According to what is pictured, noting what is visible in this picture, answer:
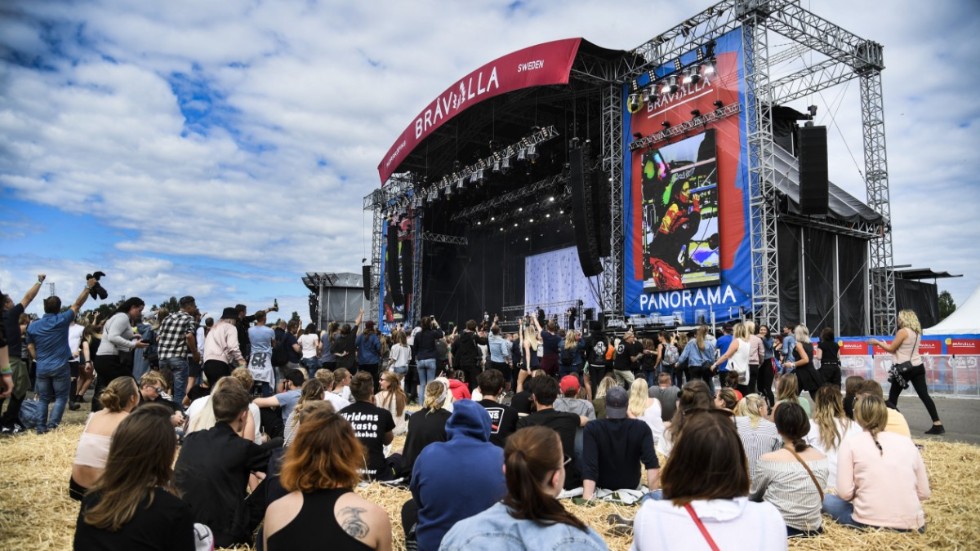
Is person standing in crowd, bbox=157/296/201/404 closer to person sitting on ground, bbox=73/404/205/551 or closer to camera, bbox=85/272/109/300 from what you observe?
camera, bbox=85/272/109/300

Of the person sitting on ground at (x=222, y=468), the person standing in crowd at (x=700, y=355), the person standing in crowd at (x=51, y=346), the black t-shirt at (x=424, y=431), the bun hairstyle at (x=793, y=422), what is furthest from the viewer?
the person standing in crowd at (x=700, y=355)

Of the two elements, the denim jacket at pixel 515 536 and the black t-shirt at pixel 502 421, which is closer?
the denim jacket at pixel 515 536

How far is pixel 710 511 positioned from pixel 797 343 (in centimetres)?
763

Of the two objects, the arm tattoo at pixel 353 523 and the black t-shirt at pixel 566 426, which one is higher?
the arm tattoo at pixel 353 523

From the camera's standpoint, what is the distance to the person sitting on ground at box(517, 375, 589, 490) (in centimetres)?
483

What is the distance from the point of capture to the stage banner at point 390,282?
2716 centimetres

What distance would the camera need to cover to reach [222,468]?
132 inches

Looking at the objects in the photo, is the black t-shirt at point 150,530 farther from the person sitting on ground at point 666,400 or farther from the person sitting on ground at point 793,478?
the person sitting on ground at point 666,400

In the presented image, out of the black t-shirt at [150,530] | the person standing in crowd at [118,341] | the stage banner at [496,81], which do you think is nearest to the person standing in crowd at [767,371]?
the person standing in crowd at [118,341]

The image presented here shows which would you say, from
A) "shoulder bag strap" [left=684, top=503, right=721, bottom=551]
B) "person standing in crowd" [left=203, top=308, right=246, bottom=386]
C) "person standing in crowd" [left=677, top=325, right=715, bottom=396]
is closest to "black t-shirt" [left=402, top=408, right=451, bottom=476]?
"shoulder bag strap" [left=684, top=503, right=721, bottom=551]

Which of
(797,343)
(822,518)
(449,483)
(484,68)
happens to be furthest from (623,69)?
(449,483)

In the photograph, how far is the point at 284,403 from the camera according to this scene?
19.5 ft

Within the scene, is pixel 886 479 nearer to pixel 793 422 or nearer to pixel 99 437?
pixel 793 422

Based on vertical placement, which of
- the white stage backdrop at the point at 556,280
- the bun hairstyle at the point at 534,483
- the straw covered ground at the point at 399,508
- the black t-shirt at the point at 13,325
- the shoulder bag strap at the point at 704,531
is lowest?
the straw covered ground at the point at 399,508
